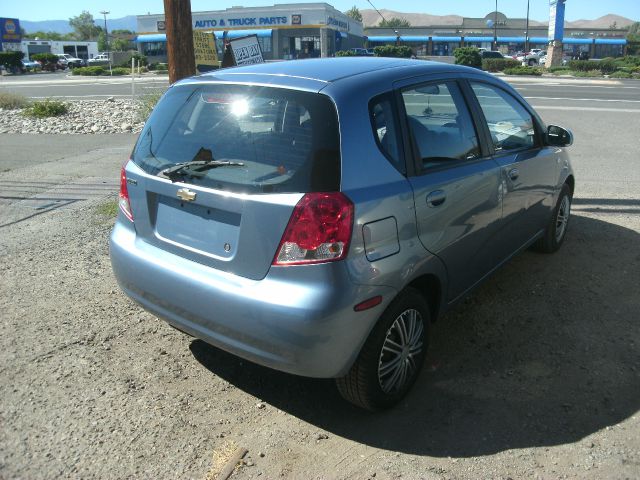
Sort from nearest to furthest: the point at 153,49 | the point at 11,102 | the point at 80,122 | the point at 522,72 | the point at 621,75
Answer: the point at 80,122, the point at 11,102, the point at 522,72, the point at 621,75, the point at 153,49

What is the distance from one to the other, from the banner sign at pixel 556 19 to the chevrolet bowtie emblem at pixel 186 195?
55.2m

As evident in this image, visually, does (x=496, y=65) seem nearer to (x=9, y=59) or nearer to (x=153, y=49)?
(x=153, y=49)

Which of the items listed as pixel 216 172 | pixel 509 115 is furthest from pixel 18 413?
pixel 509 115

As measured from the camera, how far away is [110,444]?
2947mm

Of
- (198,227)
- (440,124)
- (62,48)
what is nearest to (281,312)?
(198,227)

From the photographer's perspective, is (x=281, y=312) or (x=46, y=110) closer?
(x=281, y=312)

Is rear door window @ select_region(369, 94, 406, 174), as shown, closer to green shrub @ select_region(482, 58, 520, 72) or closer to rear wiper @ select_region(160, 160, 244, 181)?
rear wiper @ select_region(160, 160, 244, 181)

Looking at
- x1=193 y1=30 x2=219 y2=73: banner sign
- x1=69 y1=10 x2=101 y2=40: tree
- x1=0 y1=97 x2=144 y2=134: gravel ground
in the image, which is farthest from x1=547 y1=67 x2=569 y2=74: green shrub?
x1=69 y1=10 x2=101 y2=40: tree

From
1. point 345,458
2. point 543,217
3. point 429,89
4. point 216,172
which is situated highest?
point 429,89

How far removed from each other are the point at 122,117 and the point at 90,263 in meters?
12.1

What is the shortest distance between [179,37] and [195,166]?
15.7 ft

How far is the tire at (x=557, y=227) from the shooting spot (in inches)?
209

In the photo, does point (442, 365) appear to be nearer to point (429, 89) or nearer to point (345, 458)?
point (345, 458)

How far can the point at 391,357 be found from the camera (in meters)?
3.17
